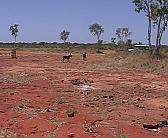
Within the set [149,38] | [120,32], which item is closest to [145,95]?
[149,38]

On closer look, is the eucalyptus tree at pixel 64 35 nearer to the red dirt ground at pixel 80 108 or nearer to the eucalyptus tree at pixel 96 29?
the eucalyptus tree at pixel 96 29

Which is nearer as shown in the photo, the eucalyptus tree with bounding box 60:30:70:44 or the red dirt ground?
the red dirt ground

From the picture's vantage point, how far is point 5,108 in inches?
543

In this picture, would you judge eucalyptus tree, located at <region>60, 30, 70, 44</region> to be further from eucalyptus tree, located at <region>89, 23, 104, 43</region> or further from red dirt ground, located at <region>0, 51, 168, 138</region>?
red dirt ground, located at <region>0, 51, 168, 138</region>

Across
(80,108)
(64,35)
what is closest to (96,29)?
(64,35)

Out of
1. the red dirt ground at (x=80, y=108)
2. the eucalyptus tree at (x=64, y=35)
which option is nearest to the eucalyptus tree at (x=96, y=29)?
the eucalyptus tree at (x=64, y=35)

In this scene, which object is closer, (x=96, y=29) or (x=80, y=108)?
(x=80, y=108)

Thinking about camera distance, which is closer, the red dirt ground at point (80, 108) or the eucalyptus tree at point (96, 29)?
→ the red dirt ground at point (80, 108)

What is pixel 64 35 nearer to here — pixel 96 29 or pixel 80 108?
pixel 96 29

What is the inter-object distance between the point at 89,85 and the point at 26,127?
1086cm

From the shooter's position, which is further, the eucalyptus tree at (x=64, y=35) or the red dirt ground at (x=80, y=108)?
the eucalyptus tree at (x=64, y=35)

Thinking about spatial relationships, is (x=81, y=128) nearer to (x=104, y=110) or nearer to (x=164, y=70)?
(x=104, y=110)

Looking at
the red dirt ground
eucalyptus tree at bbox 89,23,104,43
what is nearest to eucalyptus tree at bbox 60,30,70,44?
eucalyptus tree at bbox 89,23,104,43

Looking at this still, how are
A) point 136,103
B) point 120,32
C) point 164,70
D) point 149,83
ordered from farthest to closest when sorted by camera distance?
point 120,32, point 164,70, point 149,83, point 136,103
